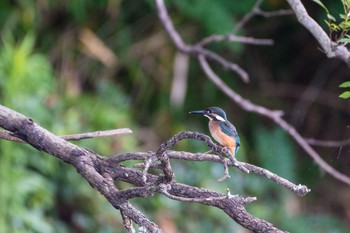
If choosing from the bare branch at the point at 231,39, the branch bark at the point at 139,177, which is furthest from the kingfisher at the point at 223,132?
the bare branch at the point at 231,39

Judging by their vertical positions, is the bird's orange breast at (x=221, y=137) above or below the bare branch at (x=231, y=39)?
below

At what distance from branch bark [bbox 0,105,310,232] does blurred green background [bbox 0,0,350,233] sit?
2.46 metres

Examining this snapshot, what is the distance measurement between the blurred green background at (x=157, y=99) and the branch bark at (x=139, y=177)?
2464 mm

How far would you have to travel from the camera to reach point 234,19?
530 centimetres

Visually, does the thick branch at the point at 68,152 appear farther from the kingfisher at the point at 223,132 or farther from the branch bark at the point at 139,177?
the kingfisher at the point at 223,132

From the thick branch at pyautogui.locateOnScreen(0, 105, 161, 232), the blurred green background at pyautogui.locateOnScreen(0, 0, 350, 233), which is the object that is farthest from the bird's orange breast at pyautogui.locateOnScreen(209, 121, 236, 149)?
the blurred green background at pyautogui.locateOnScreen(0, 0, 350, 233)

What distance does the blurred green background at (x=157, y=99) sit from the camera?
15.8ft

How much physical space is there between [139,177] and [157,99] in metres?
3.70

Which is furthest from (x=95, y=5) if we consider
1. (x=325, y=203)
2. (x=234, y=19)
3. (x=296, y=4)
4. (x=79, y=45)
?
(x=296, y=4)

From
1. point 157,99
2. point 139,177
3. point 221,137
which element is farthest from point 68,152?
point 157,99

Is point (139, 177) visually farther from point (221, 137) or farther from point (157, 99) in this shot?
point (157, 99)

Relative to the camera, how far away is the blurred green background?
15.8 ft

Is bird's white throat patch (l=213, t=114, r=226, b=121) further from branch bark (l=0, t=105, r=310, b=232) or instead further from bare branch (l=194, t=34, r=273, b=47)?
bare branch (l=194, t=34, r=273, b=47)

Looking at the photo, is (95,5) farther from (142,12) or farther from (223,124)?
(223,124)
